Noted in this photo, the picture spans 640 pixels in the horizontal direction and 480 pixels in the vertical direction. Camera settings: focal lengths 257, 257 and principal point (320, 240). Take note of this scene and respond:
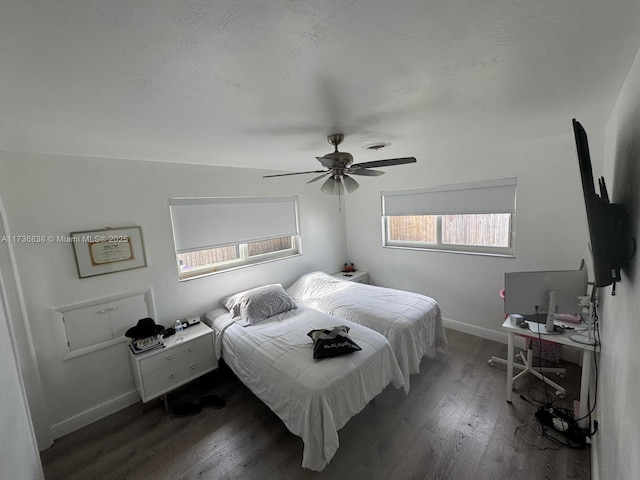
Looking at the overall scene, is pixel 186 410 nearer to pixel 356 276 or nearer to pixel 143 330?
pixel 143 330

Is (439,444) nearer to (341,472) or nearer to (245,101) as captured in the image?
(341,472)

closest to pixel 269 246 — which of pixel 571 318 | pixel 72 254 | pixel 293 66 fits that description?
pixel 72 254

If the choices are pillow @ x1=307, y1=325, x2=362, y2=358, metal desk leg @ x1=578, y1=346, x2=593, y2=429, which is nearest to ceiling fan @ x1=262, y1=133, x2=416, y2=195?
pillow @ x1=307, y1=325, x2=362, y2=358

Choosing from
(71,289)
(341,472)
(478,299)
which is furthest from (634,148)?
(71,289)

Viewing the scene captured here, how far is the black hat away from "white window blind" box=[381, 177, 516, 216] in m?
3.21

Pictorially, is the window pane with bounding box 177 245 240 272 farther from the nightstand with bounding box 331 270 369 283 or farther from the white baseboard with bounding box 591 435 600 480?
the white baseboard with bounding box 591 435 600 480

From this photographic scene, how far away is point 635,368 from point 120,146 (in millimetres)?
2991

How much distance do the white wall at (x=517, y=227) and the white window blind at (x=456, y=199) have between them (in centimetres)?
8

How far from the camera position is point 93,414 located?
88.5 inches

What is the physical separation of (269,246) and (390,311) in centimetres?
187

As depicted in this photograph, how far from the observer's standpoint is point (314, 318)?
8.81 ft

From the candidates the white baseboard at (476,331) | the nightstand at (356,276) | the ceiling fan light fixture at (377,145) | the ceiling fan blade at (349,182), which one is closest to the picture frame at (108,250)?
the ceiling fan blade at (349,182)

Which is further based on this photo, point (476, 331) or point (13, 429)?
point (476, 331)

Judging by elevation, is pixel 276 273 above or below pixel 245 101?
below
